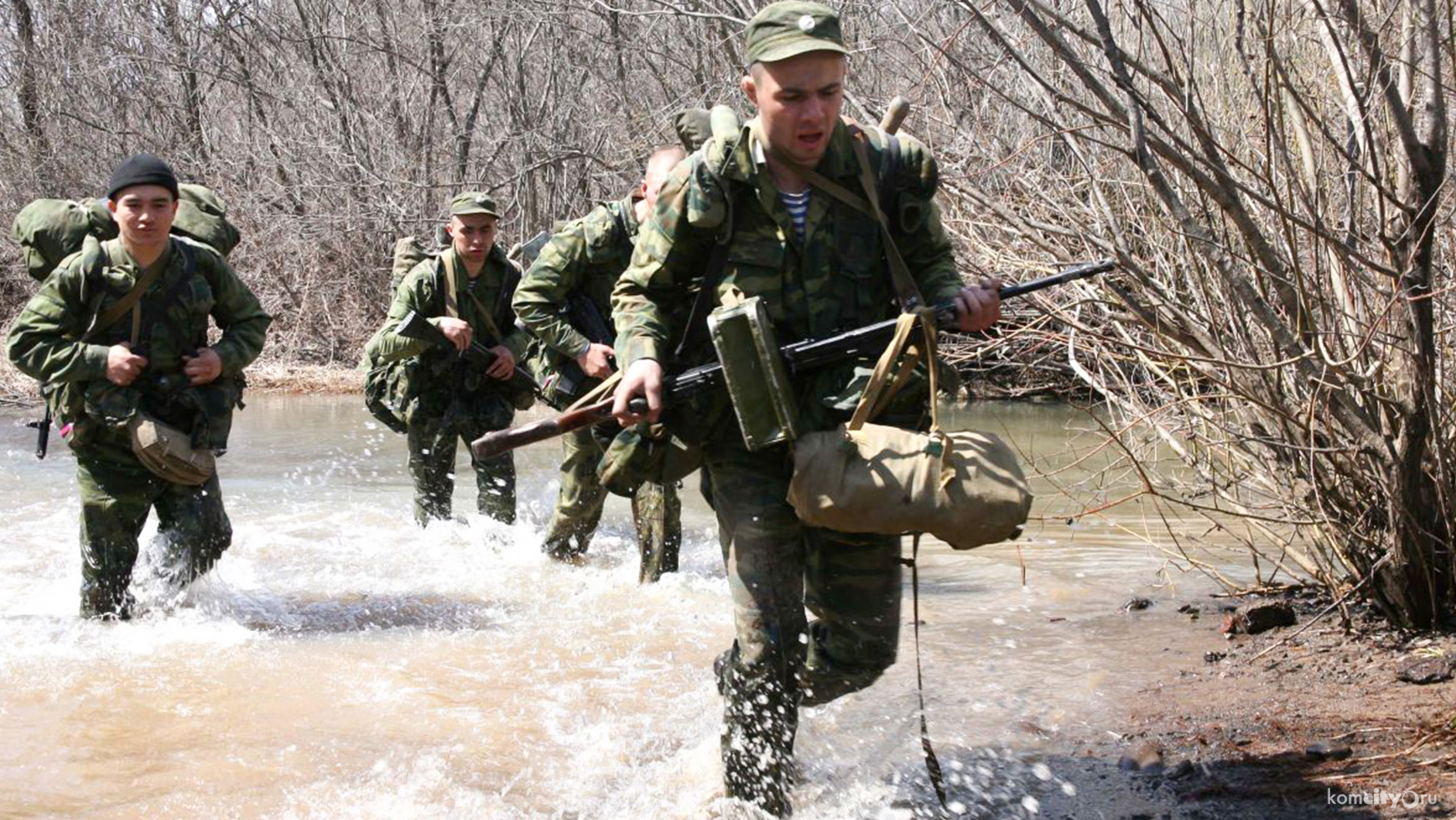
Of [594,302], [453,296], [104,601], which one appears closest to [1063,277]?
[594,302]

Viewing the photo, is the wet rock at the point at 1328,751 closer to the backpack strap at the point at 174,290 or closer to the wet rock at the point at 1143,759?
the wet rock at the point at 1143,759

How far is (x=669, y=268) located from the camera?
3924mm

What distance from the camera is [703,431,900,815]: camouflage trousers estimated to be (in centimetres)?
385

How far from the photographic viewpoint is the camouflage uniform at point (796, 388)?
3828 mm

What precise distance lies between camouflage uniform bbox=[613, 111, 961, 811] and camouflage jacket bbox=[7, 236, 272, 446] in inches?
113

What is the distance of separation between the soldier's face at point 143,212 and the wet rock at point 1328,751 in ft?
14.6

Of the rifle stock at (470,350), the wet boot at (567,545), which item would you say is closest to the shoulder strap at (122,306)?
the rifle stock at (470,350)

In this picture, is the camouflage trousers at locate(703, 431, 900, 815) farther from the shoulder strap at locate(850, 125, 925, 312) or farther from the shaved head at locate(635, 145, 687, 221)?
the shaved head at locate(635, 145, 687, 221)

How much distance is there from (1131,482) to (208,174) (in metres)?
14.5

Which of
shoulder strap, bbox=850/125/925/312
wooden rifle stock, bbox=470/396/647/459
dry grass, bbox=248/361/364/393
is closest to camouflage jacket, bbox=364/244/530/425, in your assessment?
wooden rifle stock, bbox=470/396/647/459

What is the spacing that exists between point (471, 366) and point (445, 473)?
2.10ft

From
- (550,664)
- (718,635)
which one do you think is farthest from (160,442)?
(718,635)

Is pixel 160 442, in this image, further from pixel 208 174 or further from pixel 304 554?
pixel 208 174

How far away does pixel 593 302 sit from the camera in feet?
22.8
